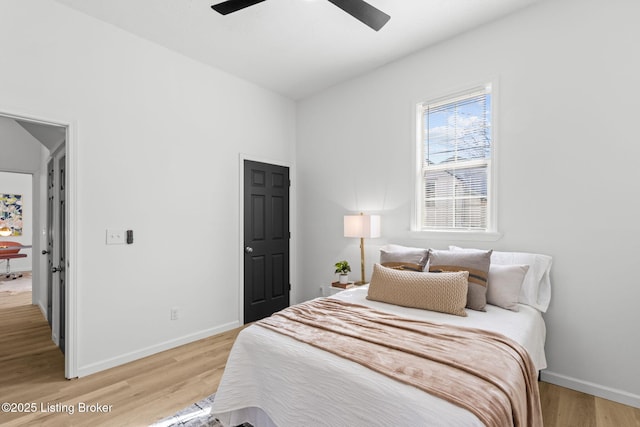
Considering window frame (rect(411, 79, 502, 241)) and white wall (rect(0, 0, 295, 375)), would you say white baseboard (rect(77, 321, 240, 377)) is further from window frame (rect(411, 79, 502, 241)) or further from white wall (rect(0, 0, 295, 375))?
window frame (rect(411, 79, 502, 241))

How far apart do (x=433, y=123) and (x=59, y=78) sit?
332 centimetres

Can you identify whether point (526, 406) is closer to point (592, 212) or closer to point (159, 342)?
point (592, 212)

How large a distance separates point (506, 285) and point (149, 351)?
3.16m

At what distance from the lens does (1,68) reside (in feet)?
7.48

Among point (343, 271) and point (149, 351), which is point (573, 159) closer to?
point (343, 271)

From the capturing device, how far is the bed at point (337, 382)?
1178 millimetres

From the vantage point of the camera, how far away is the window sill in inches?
107

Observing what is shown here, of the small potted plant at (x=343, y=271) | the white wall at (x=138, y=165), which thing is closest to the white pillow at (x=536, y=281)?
the small potted plant at (x=343, y=271)

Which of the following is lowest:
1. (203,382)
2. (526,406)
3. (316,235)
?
(203,382)

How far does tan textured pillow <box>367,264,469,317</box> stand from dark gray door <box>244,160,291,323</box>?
6.35 feet

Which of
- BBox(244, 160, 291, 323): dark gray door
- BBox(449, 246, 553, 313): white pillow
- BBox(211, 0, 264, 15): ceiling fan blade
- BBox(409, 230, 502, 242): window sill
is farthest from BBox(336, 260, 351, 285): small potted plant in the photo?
BBox(211, 0, 264, 15): ceiling fan blade

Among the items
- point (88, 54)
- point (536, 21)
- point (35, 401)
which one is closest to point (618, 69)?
point (536, 21)

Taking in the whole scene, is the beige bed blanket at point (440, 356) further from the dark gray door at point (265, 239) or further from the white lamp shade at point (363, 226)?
the dark gray door at point (265, 239)

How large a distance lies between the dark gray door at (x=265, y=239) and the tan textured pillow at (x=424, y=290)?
1.94 meters
